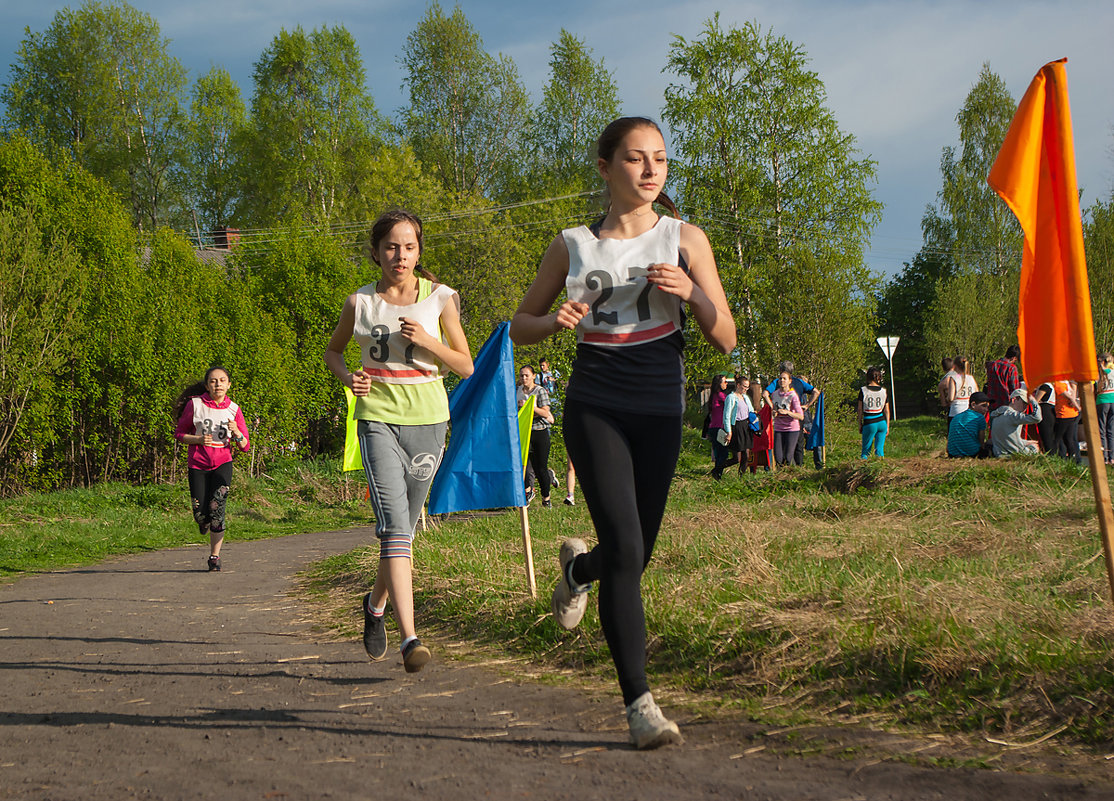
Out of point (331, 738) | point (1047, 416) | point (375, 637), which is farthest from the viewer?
point (1047, 416)

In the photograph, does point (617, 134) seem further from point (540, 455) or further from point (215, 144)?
point (215, 144)

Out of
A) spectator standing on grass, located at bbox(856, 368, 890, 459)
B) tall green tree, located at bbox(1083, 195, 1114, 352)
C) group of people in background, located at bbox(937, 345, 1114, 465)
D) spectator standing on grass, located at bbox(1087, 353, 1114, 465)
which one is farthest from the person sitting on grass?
tall green tree, located at bbox(1083, 195, 1114, 352)

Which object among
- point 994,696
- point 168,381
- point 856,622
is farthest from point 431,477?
point 168,381

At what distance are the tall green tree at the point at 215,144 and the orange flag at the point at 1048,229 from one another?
141 ft

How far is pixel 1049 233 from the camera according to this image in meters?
4.49

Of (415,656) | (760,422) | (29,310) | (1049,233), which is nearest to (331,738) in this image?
(415,656)

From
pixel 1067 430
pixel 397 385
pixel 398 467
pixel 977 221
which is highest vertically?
pixel 977 221

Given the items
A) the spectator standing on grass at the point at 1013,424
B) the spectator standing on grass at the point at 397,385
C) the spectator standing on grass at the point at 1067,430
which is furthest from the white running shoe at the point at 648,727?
the spectator standing on grass at the point at 1067,430

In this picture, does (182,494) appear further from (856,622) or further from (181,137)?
(181,137)

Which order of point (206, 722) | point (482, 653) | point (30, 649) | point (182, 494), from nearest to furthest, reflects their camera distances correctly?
point (206, 722) → point (482, 653) → point (30, 649) → point (182, 494)

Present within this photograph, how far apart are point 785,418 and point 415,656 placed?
1488 cm

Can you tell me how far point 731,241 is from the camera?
3653 cm

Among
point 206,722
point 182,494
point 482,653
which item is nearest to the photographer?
point 206,722

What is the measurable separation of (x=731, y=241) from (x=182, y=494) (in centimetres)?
2337
